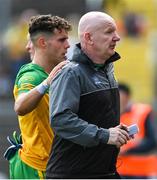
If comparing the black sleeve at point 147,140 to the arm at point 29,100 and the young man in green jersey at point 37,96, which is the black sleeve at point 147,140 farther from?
the arm at point 29,100

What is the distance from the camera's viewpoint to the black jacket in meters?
6.38

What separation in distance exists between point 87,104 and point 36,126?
0.77 meters

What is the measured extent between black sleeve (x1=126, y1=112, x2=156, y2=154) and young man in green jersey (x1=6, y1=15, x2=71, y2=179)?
12.8ft

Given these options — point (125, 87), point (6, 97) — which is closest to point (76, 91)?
point (125, 87)

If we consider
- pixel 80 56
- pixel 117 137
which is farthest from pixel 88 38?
pixel 117 137

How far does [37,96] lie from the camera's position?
6883 mm

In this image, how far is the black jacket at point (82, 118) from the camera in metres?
6.38

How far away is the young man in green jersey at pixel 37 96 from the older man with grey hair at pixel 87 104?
0.43 meters

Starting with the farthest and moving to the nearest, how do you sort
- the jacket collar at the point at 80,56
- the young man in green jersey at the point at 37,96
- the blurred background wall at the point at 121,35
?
the blurred background wall at the point at 121,35 → the young man in green jersey at the point at 37,96 → the jacket collar at the point at 80,56

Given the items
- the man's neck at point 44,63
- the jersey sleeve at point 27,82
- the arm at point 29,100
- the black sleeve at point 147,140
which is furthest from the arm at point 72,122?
the black sleeve at point 147,140

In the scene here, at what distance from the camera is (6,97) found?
17.2 m

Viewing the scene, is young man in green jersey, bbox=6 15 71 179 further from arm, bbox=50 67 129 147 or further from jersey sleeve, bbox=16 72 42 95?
arm, bbox=50 67 129 147

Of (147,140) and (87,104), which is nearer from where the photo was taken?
(87,104)

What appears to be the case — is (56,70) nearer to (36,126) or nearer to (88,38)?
(88,38)
